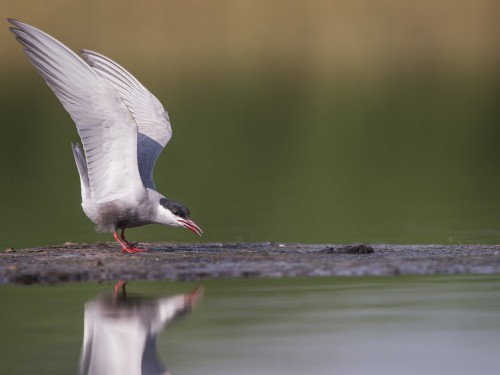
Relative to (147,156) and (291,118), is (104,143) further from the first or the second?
(291,118)

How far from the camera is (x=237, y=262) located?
11.3m

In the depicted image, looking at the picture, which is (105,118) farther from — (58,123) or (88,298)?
(58,123)

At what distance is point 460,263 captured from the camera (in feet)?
36.2

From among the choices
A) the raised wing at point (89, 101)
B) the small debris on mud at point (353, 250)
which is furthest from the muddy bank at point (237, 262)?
the raised wing at point (89, 101)

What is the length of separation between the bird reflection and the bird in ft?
4.70

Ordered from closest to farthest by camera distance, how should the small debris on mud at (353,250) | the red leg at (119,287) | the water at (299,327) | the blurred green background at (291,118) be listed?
1. the water at (299,327)
2. the red leg at (119,287)
3. the small debris on mud at (353,250)
4. the blurred green background at (291,118)

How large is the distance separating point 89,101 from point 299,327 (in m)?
3.19

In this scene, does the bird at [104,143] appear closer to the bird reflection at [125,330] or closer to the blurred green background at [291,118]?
the bird reflection at [125,330]

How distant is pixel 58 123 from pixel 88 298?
1933 cm

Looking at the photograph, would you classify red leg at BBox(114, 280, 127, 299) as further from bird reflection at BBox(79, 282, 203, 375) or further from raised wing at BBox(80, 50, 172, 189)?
raised wing at BBox(80, 50, 172, 189)

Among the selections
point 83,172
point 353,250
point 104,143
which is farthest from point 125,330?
point 83,172

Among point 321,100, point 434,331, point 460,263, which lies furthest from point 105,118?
point 321,100

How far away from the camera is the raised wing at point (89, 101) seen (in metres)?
11.5

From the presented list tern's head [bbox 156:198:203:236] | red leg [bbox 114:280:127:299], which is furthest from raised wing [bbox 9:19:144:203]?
red leg [bbox 114:280:127:299]
